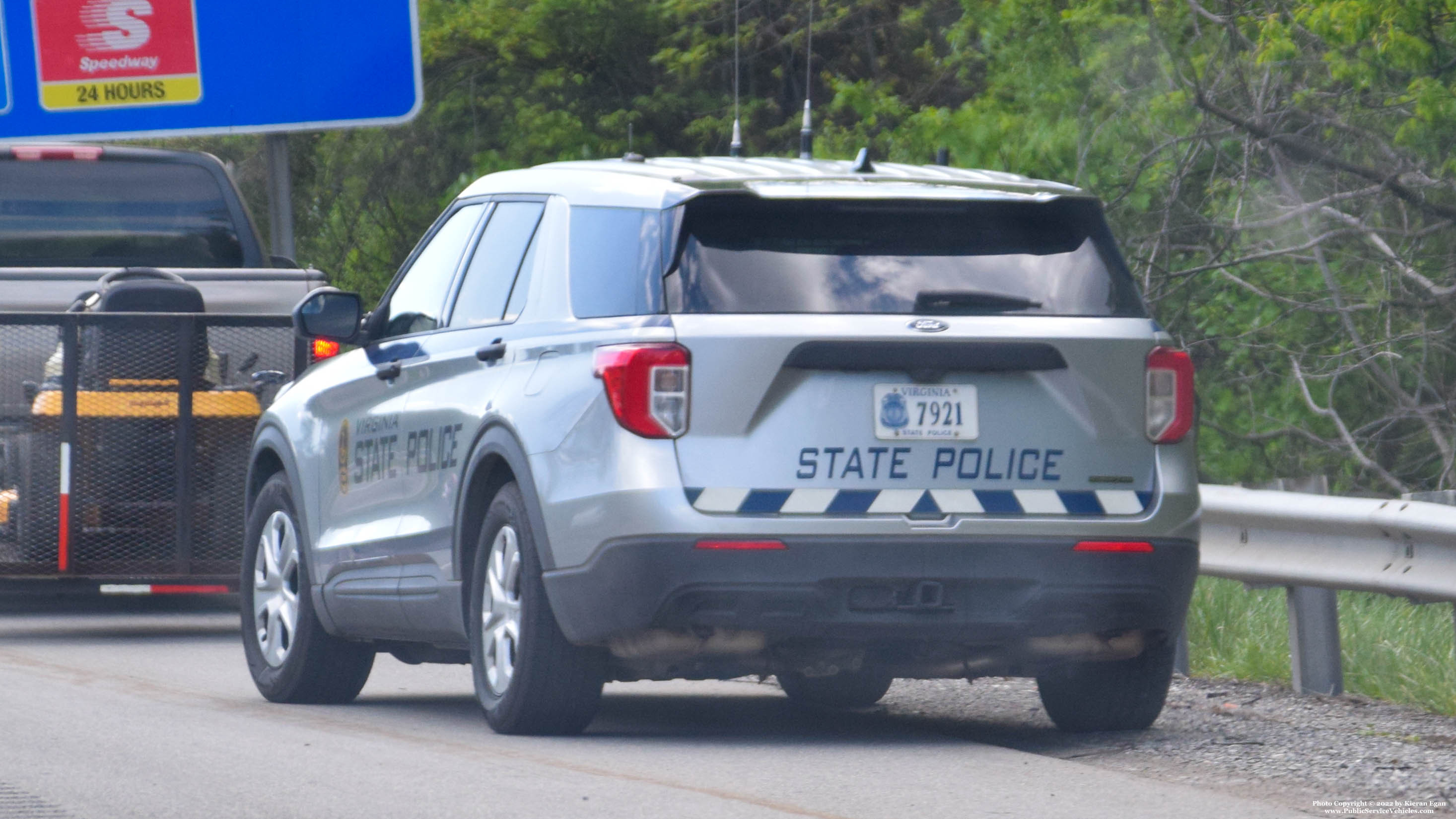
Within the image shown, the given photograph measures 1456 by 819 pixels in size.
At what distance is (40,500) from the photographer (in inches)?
502

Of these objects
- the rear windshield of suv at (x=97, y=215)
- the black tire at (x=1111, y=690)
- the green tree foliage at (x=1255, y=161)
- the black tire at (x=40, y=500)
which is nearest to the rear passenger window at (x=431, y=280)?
the black tire at (x=1111, y=690)

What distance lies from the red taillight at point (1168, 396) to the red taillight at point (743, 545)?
3.78 feet

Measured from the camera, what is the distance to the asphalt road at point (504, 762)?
21.9 ft

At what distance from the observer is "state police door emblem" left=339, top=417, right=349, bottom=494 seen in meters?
9.27

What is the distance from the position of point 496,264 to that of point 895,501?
1.79 metres

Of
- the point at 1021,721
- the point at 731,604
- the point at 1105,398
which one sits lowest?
the point at 1021,721

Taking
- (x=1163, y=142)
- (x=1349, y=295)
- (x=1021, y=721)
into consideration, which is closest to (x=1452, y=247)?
(x=1349, y=295)

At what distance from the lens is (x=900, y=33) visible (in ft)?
84.5

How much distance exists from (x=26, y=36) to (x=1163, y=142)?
32.5ft

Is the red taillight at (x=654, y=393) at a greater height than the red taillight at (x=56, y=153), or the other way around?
the red taillight at (x=654, y=393)

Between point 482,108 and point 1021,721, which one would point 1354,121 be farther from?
point 482,108

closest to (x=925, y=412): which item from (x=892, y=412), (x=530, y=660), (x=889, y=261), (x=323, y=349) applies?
(x=892, y=412)

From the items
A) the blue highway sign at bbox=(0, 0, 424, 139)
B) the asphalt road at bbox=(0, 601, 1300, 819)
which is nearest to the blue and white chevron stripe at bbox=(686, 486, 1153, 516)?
the asphalt road at bbox=(0, 601, 1300, 819)

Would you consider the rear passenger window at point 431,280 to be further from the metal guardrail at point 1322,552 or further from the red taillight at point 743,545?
the metal guardrail at point 1322,552
